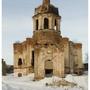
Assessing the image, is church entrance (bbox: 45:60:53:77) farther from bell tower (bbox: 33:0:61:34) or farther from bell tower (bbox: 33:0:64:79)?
bell tower (bbox: 33:0:61:34)

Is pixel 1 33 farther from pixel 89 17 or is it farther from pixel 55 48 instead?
pixel 89 17

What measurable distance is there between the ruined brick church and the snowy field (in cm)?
6

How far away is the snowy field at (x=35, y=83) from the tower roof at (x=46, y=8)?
0.66 m

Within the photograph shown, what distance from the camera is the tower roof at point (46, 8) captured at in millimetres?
4367

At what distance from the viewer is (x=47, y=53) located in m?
4.38

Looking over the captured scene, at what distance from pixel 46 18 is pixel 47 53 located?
1.22 feet

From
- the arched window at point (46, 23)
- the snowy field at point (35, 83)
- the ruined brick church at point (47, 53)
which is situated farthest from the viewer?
the arched window at point (46, 23)

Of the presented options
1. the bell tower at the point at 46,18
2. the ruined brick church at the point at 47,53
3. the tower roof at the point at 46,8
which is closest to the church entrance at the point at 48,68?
the ruined brick church at the point at 47,53

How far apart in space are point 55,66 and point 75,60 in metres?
0.20

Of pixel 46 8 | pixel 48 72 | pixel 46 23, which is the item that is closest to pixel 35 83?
pixel 48 72

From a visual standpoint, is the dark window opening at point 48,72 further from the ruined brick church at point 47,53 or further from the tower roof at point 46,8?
the tower roof at point 46,8

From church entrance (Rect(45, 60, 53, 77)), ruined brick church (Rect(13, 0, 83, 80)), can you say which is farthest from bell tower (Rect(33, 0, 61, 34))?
church entrance (Rect(45, 60, 53, 77))

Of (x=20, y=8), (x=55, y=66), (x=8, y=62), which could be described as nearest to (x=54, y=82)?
(x=55, y=66)

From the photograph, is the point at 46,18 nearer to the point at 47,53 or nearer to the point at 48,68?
the point at 47,53
